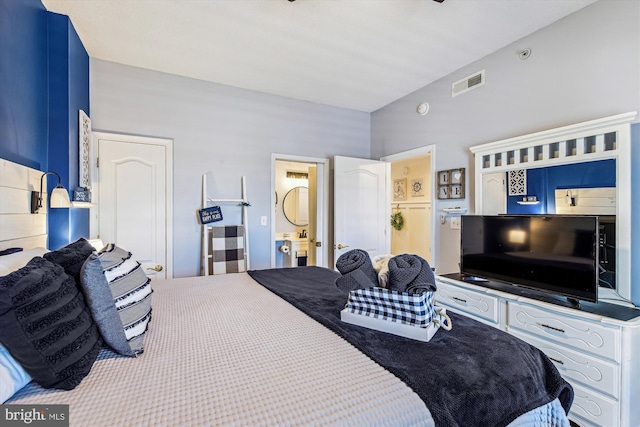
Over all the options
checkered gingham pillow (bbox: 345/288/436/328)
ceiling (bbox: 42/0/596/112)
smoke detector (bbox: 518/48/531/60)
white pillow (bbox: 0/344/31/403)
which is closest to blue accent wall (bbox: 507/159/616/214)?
smoke detector (bbox: 518/48/531/60)

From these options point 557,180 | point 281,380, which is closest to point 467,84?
point 557,180

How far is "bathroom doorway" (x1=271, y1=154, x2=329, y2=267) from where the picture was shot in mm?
3898

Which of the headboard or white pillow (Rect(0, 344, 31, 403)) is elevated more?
the headboard

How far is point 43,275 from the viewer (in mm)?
856

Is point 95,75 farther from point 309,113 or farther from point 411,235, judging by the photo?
point 411,235

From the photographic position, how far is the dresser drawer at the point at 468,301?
2.19 metres

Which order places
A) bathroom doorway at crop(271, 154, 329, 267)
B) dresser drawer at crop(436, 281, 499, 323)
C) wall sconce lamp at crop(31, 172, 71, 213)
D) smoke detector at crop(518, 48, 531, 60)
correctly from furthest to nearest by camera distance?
bathroom doorway at crop(271, 154, 329, 267) → smoke detector at crop(518, 48, 531, 60) → dresser drawer at crop(436, 281, 499, 323) → wall sconce lamp at crop(31, 172, 71, 213)

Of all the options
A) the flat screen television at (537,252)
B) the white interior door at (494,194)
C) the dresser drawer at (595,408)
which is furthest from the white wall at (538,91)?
the dresser drawer at (595,408)

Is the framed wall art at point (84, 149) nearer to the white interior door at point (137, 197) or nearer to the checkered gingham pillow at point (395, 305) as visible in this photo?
the white interior door at point (137, 197)

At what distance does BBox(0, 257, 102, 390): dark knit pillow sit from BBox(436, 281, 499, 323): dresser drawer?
2329 mm

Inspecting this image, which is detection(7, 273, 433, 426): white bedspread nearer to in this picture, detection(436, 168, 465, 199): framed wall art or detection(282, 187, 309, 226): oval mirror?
detection(436, 168, 465, 199): framed wall art

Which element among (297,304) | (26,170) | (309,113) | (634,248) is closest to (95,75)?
(26,170)

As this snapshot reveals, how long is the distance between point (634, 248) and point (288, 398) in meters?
2.27

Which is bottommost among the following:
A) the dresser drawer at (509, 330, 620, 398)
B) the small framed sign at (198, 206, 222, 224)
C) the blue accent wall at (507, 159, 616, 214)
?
the dresser drawer at (509, 330, 620, 398)
